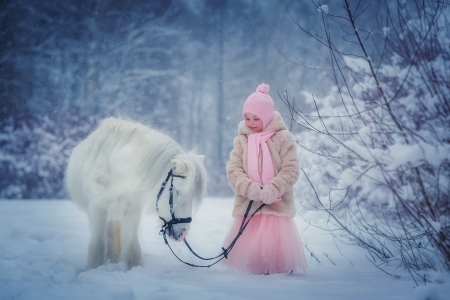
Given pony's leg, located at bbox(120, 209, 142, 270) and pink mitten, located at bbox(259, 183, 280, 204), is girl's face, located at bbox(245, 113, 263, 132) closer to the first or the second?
pink mitten, located at bbox(259, 183, 280, 204)

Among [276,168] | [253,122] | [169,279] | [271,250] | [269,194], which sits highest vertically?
[253,122]

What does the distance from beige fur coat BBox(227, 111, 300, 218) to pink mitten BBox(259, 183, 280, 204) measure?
0.17ft

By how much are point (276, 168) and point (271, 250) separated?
2.24ft

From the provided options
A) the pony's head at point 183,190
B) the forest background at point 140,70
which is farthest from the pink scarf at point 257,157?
the forest background at point 140,70

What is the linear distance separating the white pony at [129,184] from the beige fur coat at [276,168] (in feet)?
0.98

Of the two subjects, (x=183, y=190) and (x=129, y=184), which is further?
(x=129, y=184)

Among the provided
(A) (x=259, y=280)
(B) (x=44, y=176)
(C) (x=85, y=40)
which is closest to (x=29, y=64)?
(C) (x=85, y=40)

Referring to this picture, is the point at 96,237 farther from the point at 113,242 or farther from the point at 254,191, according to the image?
the point at 254,191

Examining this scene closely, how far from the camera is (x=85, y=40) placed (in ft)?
37.7

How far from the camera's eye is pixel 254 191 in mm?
2738

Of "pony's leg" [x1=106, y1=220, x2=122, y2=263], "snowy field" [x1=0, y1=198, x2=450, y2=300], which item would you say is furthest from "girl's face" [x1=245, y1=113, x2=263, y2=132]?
"pony's leg" [x1=106, y1=220, x2=122, y2=263]

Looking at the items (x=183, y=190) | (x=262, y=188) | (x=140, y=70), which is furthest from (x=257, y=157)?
(x=140, y=70)

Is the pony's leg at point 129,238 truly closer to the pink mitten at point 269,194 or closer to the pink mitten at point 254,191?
the pink mitten at point 254,191

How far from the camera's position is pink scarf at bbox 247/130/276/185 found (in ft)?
9.52
